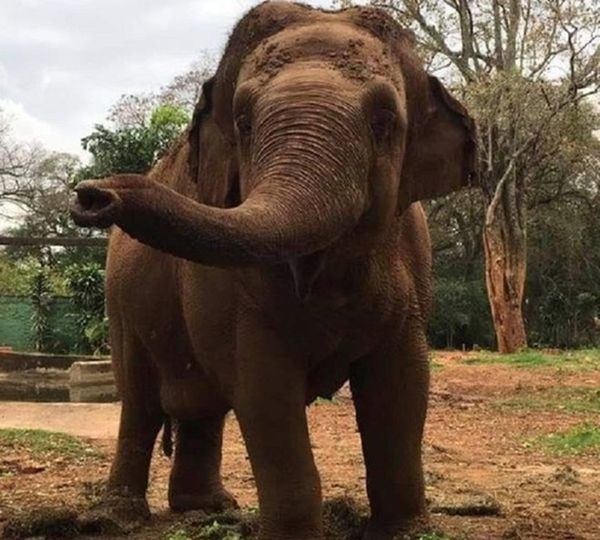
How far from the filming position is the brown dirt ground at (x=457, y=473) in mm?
5828

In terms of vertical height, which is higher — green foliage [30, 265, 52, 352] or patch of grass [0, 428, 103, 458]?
green foliage [30, 265, 52, 352]

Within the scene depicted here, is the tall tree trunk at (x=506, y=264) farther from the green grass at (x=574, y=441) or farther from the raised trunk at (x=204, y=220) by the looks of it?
the raised trunk at (x=204, y=220)

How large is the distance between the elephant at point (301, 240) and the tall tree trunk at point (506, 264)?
25793mm

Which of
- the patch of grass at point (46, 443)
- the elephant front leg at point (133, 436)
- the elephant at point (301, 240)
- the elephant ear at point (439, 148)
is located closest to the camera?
the elephant at point (301, 240)

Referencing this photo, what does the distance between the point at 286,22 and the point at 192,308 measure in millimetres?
1233

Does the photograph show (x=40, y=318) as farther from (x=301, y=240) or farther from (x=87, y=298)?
(x=301, y=240)

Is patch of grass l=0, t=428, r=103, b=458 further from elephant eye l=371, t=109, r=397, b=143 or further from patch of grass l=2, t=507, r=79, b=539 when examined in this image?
elephant eye l=371, t=109, r=397, b=143

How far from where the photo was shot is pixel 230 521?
5.42 metres

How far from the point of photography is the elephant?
312 centimetres

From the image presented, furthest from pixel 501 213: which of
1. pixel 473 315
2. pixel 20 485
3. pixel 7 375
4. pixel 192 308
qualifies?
pixel 192 308

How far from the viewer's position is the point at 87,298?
26.1 meters

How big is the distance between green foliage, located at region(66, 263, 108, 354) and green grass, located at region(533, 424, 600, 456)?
15552 mm

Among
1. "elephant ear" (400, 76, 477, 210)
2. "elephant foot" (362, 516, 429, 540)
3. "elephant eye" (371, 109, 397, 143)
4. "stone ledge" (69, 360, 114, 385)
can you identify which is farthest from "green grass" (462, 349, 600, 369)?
"elephant eye" (371, 109, 397, 143)

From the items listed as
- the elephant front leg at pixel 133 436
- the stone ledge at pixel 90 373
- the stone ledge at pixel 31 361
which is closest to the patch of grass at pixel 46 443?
the elephant front leg at pixel 133 436
